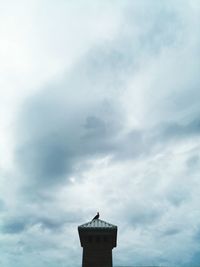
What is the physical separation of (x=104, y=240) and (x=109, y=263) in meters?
1.69

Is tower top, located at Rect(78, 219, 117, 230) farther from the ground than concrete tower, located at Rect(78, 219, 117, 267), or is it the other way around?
tower top, located at Rect(78, 219, 117, 230)

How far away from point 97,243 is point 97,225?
138cm

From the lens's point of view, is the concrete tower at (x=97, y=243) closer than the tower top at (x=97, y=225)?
Yes

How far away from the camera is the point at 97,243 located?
25312 millimetres

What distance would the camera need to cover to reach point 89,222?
87.7 ft

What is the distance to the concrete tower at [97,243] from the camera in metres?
24.8

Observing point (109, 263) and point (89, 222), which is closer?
point (109, 263)

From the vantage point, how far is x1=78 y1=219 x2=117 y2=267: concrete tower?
2478 centimetres

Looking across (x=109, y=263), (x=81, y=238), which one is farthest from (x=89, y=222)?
(x=109, y=263)

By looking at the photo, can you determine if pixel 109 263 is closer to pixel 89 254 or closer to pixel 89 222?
pixel 89 254

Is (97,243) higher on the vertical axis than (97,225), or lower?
lower

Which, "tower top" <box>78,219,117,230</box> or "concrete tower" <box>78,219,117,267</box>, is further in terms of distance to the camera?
"tower top" <box>78,219,117,230</box>

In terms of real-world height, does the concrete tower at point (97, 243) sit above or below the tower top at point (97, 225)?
below

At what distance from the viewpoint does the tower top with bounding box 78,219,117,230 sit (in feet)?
83.8
